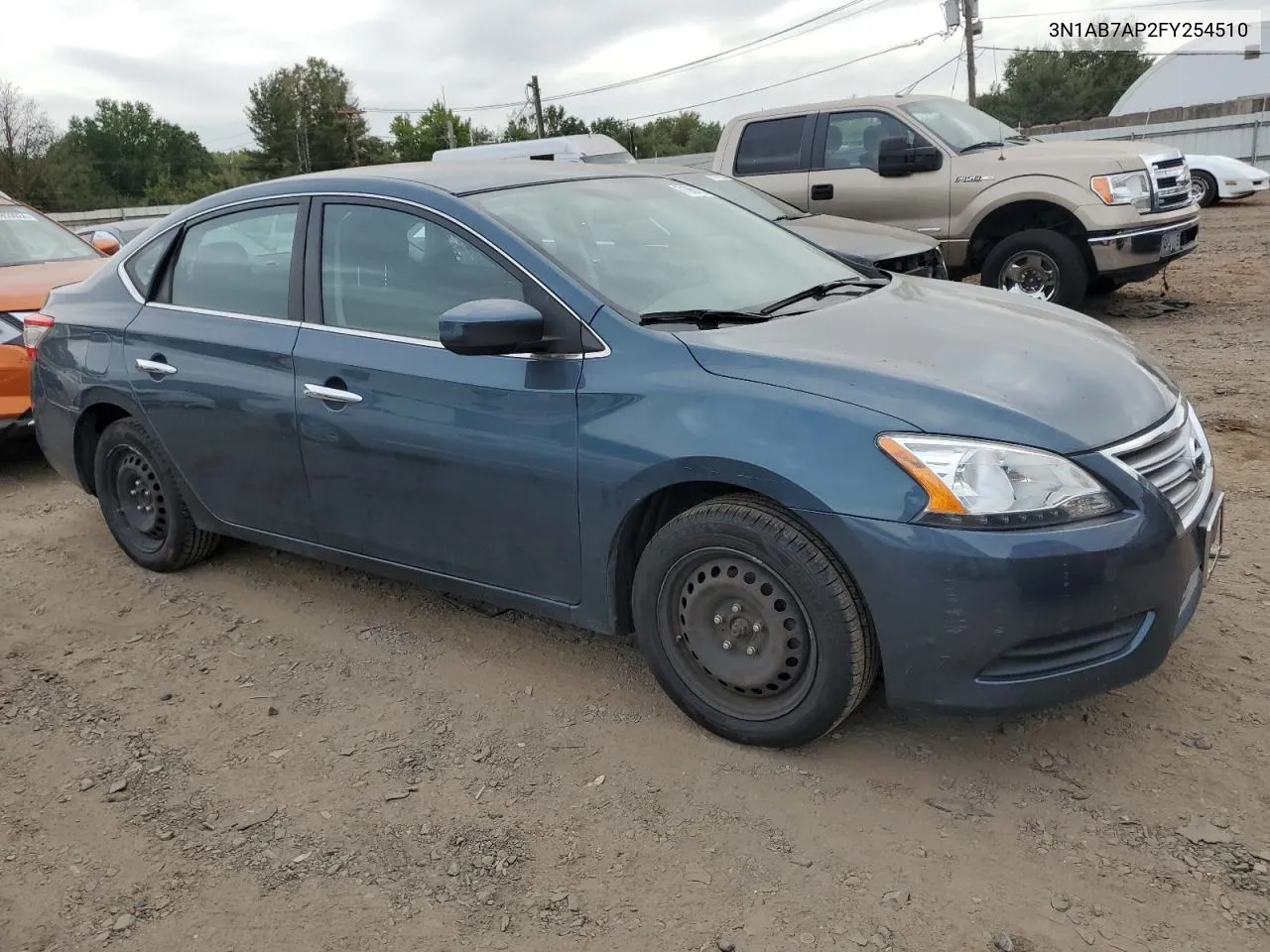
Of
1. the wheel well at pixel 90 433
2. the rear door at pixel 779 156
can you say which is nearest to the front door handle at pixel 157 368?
the wheel well at pixel 90 433

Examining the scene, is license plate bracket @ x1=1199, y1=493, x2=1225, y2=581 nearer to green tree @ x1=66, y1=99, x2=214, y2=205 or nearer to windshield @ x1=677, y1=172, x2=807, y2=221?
windshield @ x1=677, y1=172, x2=807, y2=221

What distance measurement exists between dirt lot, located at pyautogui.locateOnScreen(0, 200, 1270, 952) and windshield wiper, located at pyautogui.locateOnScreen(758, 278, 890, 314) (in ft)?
4.25

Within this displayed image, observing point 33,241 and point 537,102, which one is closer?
point 33,241

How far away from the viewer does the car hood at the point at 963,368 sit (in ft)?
8.83

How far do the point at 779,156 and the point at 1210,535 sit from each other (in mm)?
7350

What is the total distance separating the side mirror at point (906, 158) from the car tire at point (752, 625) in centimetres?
673

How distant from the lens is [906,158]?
878cm

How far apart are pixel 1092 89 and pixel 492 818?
72476 mm

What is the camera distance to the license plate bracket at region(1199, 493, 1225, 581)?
9.39ft

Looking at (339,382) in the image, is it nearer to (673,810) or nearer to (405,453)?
(405,453)

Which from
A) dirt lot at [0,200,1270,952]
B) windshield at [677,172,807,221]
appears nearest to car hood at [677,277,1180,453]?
dirt lot at [0,200,1270,952]

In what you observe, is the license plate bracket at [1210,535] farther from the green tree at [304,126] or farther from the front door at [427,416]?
the green tree at [304,126]

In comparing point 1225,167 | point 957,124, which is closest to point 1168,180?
point 957,124

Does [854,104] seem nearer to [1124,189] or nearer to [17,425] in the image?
[1124,189]
